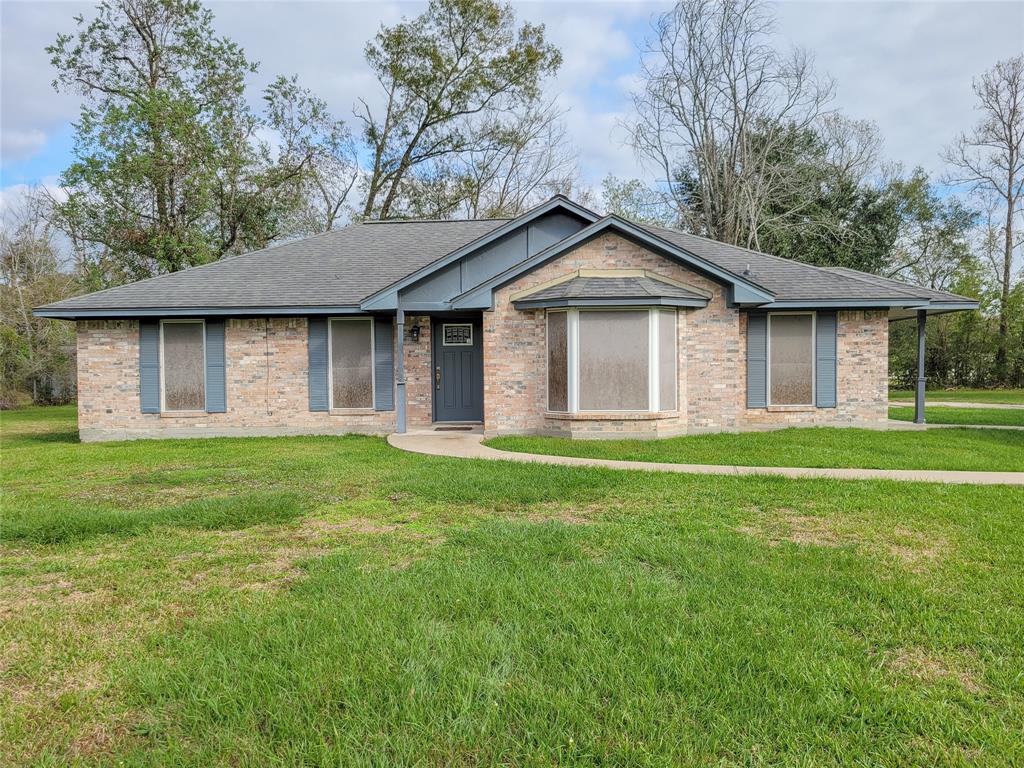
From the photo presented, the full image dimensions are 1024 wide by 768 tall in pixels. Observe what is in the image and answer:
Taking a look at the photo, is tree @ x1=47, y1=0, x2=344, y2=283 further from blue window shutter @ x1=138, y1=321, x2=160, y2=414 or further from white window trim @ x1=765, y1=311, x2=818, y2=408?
white window trim @ x1=765, y1=311, x2=818, y2=408

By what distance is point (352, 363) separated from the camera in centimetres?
1278

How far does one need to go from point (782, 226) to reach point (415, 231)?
1645cm

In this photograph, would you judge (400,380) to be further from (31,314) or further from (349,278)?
(31,314)

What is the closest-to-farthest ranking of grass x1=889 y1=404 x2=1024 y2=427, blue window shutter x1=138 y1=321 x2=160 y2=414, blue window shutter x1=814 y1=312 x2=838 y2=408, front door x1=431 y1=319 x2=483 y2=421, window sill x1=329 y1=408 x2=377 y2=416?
blue window shutter x1=814 y1=312 x2=838 y2=408
blue window shutter x1=138 y1=321 x2=160 y2=414
window sill x1=329 y1=408 x2=377 y2=416
front door x1=431 y1=319 x2=483 y2=421
grass x1=889 y1=404 x2=1024 y2=427

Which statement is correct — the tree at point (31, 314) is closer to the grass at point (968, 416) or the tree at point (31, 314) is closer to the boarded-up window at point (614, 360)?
the boarded-up window at point (614, 360)

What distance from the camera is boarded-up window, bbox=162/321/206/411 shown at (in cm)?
1258

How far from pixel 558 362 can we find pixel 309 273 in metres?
6.47

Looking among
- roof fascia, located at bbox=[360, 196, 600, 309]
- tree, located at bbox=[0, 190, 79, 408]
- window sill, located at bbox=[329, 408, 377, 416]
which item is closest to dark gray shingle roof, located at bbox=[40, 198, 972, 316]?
roof fascia, located at bbox=[360, 196, 600, 309]

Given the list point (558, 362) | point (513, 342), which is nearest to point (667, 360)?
point (558, 362)

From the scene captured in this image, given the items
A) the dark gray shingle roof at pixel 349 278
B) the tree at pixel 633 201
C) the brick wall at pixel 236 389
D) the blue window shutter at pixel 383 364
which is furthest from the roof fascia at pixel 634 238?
the tree at pixel 633 201

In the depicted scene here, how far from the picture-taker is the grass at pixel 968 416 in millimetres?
13609

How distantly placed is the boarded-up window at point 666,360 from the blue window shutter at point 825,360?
11.2 ft

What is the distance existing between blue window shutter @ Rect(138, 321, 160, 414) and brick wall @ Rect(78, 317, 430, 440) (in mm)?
120

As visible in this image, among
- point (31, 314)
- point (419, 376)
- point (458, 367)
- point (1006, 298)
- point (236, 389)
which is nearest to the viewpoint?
point (236, 389)
